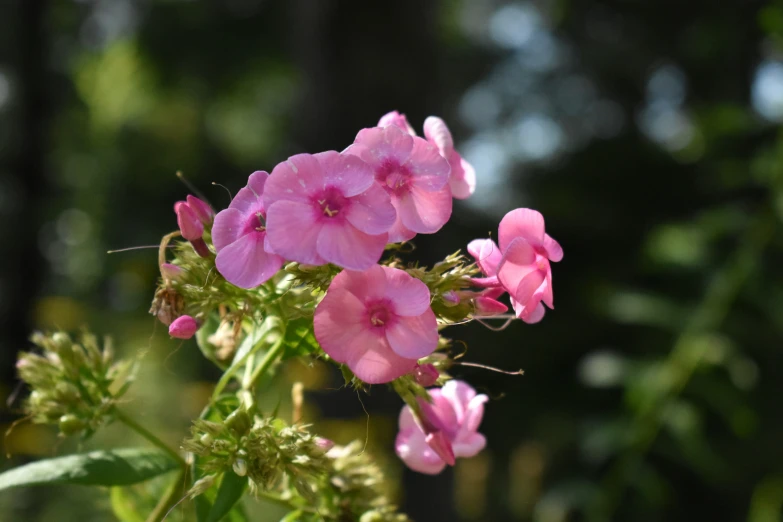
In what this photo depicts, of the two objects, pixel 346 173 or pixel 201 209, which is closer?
pixel 346 173

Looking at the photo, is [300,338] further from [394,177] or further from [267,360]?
[394,177]

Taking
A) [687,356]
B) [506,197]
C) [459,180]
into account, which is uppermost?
[459,180]

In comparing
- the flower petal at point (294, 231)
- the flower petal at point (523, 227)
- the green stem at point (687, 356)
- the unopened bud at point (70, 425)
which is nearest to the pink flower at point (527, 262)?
the flower petal at point (523, 227)

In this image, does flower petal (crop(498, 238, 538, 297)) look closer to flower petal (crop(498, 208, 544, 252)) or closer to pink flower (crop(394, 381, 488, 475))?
flower petal (crop(498, 208, 544, 252))

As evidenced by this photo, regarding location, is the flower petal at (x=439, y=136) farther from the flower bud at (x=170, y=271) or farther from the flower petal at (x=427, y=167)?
the flower bud at (x=170, y=271)

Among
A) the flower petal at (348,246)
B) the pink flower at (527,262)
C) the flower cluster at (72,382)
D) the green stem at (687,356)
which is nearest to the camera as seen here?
the flower petal at (348,246)

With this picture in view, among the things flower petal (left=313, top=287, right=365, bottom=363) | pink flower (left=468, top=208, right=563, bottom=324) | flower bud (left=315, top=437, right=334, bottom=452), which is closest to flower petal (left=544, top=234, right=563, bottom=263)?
pink flower (left=468, top=208, right=563, bottom=324)

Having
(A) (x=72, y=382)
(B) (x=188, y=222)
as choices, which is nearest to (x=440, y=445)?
(B) (x=188, y=222)
